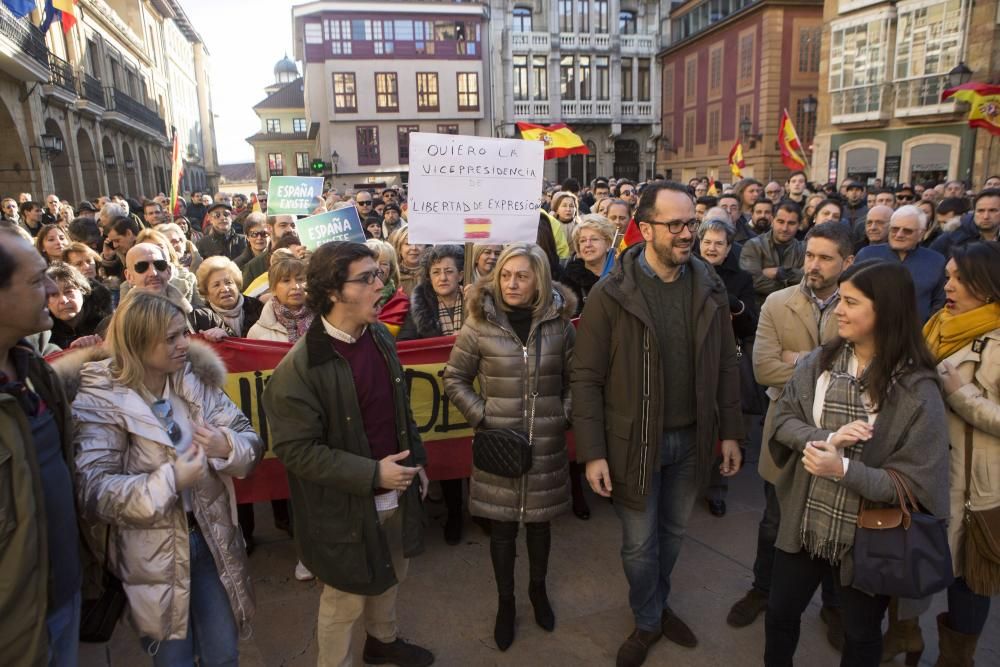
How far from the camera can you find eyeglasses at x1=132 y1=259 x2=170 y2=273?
387 cm

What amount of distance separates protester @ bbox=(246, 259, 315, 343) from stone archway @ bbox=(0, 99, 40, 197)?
18.1m

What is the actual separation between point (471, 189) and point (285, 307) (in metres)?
1.41

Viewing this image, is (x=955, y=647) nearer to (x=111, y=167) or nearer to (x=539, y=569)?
(x=539, y=569)

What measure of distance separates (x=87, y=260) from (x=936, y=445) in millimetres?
5596

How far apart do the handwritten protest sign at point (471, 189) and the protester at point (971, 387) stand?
2344mm

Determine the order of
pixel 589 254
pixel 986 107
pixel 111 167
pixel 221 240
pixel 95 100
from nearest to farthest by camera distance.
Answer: pixel 589 254 → pixel 221 240 → pixel 986 107 → pixel 95 100 → pixel 111 167

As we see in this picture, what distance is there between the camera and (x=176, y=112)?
46906mm

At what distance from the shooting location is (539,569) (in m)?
3.22

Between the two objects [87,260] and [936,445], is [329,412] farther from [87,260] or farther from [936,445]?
[87,260]

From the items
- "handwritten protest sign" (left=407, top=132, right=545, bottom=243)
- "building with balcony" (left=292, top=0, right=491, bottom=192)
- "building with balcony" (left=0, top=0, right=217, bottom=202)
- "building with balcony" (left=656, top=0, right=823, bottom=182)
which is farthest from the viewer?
"building with balcony" (left=292, top=0, right=491, bottom=192)

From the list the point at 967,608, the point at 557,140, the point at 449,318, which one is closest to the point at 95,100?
the point at 557,140

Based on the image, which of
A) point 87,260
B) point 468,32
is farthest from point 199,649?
point 468,32

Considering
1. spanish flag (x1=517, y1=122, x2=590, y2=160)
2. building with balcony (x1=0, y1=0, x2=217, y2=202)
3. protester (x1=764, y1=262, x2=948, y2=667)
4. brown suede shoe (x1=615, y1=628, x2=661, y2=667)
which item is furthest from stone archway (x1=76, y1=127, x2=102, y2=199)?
protester (x1=764, y1=262, x2=948, y2=667)

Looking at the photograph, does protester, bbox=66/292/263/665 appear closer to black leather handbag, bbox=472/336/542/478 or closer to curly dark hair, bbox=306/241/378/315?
curly dark hair, bbox=306/241/378/315
